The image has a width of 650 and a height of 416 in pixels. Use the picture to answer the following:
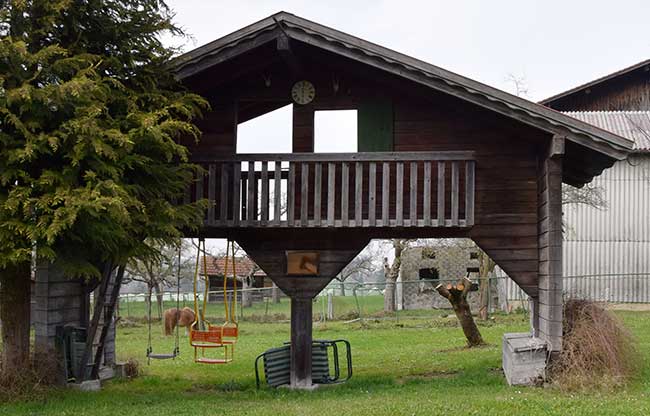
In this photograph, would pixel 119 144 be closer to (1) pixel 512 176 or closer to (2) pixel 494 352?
(1) pixel 512 176

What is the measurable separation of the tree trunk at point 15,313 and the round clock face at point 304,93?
5.05 m

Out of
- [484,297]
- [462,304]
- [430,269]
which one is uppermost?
[430,269]

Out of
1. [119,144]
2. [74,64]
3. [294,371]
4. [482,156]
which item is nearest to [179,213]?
[119,144]

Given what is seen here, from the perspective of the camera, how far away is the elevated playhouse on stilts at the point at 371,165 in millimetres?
12086

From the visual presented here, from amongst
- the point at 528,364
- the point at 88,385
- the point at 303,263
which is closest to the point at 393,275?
the point at 303,263

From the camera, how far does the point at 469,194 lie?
12.1m

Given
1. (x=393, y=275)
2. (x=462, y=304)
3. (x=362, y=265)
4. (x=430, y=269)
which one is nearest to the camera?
(x=462, y=304)

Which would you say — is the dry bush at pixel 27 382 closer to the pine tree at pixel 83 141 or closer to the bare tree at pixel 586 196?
the pine tree at pixel 83 141

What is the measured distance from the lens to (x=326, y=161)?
12.5 metres

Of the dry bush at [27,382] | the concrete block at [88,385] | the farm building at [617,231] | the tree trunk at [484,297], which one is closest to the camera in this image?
the dry bush at [27,382]

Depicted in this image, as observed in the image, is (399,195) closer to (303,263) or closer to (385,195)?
(385,195)

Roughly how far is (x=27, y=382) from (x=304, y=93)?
625cm

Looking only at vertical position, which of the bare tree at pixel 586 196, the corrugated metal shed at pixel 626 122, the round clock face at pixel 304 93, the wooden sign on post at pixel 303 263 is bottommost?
the wooden sign on post at pixel 303 263

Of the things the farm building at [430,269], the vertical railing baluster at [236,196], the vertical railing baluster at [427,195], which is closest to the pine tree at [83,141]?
the vertical railing baluster at [236,196]
